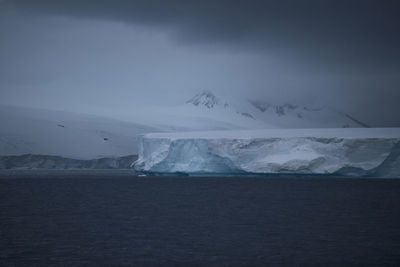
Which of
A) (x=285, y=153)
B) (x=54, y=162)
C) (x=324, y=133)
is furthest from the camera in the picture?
(x=54, y=162)

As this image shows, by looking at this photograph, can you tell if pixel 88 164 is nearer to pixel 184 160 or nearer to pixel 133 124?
pixel 133 124

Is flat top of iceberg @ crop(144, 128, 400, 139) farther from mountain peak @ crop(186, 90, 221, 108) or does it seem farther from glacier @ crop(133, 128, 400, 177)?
mountain peak @ crop(186, 90, 221, 108)

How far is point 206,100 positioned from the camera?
13788cm

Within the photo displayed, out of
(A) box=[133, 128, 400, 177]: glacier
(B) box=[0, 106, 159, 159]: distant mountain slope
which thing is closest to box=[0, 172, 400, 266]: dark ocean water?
(A) box=[133, 128, 400, 177]: glacier

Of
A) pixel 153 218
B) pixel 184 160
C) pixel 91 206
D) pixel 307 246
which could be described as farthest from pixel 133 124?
pixel 307 246

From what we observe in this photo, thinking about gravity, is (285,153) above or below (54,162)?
above

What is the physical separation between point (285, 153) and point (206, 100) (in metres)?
103

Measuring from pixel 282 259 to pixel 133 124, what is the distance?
Answer: 55870 millimetres

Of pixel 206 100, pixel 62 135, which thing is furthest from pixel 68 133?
pixel 206 100

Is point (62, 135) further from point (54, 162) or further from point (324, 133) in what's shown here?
point (324, 133)

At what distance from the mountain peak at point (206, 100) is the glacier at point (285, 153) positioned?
309ft

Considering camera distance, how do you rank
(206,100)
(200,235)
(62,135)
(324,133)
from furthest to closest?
(206,100), (62,135), (324,133), (200,235)

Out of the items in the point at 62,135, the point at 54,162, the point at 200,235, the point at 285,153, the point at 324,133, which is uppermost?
the point at 62,135

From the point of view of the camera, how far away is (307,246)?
11852 millimetres
